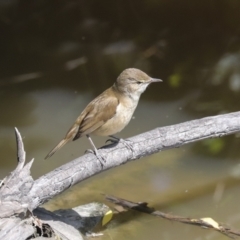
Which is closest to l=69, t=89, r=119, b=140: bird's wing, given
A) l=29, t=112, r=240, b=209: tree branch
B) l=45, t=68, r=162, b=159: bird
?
l=45, t=68, r=162, b=159: bird

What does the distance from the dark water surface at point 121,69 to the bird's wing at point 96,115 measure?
2.70ft

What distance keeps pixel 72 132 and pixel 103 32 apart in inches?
80.2

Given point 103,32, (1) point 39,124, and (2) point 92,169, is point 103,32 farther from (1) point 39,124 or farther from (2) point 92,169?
(2) point 92,169

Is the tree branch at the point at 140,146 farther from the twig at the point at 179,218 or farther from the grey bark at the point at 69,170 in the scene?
the twig at the point at 179,218

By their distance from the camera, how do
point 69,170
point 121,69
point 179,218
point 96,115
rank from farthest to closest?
point 121,69 < point 179,218 < point 96,115 < point 69,170

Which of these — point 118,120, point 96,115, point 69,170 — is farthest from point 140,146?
point 69,170

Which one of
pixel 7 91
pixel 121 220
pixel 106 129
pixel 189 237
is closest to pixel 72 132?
pixel 106 129

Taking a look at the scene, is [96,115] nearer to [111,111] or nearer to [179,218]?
[111,111]

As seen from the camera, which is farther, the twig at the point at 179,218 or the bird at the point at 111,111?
the twig at the point at 179,218

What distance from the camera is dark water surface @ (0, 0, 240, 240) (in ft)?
14.1

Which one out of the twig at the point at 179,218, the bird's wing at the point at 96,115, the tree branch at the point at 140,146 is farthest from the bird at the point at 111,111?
the twig at the point at 179,218

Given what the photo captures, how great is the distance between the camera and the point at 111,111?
348 centimetres

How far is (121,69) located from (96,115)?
180cm

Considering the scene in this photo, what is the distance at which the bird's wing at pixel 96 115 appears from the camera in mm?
3463
